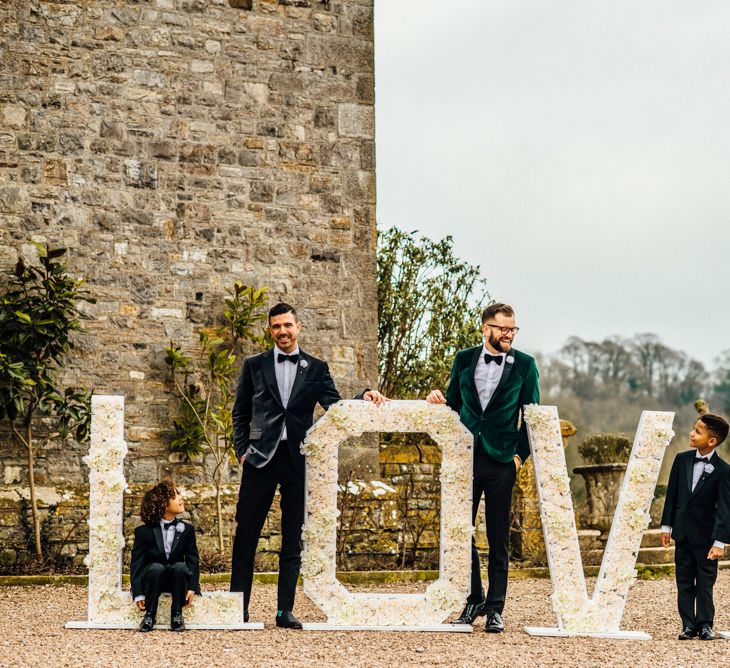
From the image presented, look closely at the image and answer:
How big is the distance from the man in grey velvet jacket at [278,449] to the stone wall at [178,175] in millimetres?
3475

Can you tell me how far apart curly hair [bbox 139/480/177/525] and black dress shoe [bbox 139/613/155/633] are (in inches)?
19.6

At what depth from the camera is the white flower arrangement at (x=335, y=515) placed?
600 centimetres

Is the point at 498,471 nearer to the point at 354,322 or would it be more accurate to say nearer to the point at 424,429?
the point at 424,429

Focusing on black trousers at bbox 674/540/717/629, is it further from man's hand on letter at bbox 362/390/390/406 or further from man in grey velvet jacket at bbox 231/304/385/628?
man in grey velvet jacket at bbox 231/304/385/628

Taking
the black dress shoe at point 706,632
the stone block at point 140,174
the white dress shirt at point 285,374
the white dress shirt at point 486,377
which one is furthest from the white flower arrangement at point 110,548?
the stone block at point 140,174

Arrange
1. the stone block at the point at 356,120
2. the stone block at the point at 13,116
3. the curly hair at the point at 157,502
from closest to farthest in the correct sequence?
the curly hair at the point at 157,502 < the stone block at the point at 13,116 < the stone block at the point at 356,120

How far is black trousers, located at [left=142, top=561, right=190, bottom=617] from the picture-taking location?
5.79m

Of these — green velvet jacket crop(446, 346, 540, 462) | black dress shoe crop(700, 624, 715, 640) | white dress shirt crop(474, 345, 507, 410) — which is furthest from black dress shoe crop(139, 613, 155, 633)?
black dress shoe crop(700, 624, 715, 640)

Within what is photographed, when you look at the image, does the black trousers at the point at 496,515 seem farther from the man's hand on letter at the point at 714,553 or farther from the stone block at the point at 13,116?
the stone block at the point at 13,116

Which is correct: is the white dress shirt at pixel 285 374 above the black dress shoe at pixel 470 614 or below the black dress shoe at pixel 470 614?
above

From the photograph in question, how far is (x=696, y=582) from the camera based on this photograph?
Answer: 611 cm

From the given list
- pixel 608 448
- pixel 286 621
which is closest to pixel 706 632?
pixel 286 621

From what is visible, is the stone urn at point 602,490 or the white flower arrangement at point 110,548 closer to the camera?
the white flower arrangement at point 110,548

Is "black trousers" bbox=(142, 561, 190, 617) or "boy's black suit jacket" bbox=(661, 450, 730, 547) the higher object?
"boy's black suit jacket" bbox=(661, 450, 730, 547)
